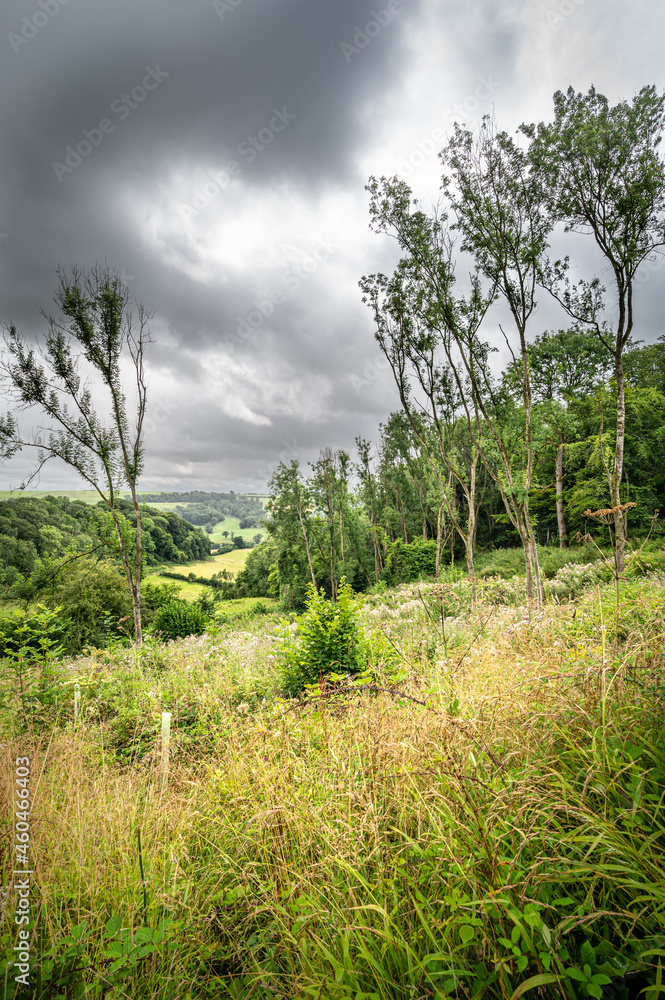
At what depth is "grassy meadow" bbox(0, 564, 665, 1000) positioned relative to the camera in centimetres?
124

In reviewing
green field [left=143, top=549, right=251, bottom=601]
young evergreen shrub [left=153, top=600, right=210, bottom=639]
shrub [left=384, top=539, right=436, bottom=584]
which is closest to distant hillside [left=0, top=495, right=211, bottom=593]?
young evergreen shrub [left=153, top=600, right=210, bottom=639]

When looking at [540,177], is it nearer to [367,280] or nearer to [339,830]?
[367,280]

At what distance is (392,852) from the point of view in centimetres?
188

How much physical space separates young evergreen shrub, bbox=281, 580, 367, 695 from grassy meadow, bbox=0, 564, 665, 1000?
158 cm

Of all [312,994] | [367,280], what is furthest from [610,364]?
[312,994]

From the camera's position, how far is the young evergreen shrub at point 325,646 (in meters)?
4.95

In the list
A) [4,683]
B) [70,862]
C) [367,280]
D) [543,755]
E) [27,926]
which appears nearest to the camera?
[27,926]

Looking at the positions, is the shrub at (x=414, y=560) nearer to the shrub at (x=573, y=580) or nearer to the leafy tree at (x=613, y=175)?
the shrub at (x=573, y=580)

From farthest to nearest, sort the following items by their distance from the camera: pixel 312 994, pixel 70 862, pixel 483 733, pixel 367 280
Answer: pixel 367 280 < pixel 70 862 < pixel 483 733 < pixel 312 994

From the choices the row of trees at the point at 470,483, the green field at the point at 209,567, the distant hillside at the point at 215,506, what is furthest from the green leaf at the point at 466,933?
the distant hillside at the point at 215,506

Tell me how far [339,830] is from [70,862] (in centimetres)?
168

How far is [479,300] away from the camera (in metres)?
8.25

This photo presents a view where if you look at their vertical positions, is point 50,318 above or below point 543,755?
above

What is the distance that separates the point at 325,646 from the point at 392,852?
320cm
